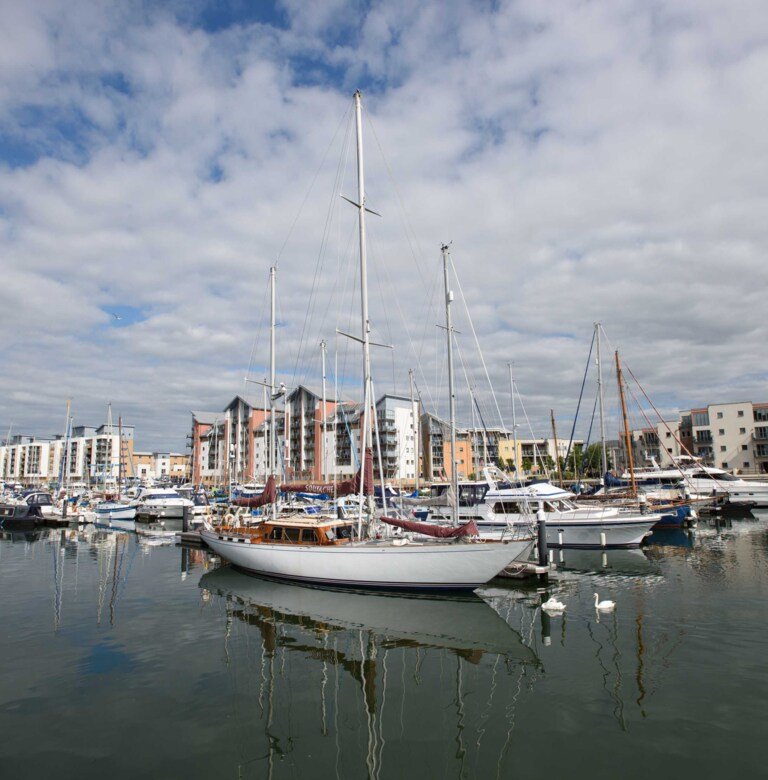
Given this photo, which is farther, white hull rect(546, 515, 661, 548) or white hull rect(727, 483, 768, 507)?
white hull rect(727, 483, 768, 507)

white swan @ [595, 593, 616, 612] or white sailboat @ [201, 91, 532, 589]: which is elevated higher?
white sailboat @ [201, 91, 532, 589]

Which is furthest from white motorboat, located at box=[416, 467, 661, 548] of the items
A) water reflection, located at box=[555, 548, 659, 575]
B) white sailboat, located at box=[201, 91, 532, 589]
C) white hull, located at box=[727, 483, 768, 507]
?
white hull, located at box=[727, 483, 768, 507]

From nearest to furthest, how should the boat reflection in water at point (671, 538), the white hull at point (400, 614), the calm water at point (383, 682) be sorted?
1. the calm water at point (383, 682)
2. the white hull at point (400, 614)
3. the boat reflection in water at point (671, 538)

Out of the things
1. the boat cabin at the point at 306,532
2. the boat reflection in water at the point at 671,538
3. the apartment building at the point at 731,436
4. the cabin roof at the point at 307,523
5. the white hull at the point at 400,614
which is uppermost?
the apartment building at the point at 731,436

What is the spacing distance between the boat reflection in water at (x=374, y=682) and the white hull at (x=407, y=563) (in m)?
0.73

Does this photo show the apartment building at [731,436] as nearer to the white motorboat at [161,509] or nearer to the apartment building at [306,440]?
the apartment building at [306,440]

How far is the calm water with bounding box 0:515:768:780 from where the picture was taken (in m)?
9.79

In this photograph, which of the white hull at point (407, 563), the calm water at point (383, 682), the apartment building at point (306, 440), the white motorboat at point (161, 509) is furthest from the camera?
the apartment building at point (306, 440)

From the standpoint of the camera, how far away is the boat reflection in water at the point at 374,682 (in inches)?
393

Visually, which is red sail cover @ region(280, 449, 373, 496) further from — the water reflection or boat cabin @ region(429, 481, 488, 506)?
the water reflection

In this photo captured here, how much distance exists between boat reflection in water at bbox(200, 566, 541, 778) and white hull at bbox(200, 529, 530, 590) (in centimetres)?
73

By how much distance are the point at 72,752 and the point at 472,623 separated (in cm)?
1226

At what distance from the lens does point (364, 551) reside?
848 inches

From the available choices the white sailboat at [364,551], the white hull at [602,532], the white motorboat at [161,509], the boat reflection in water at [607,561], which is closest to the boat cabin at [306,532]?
the white sailboat at [364,551]
